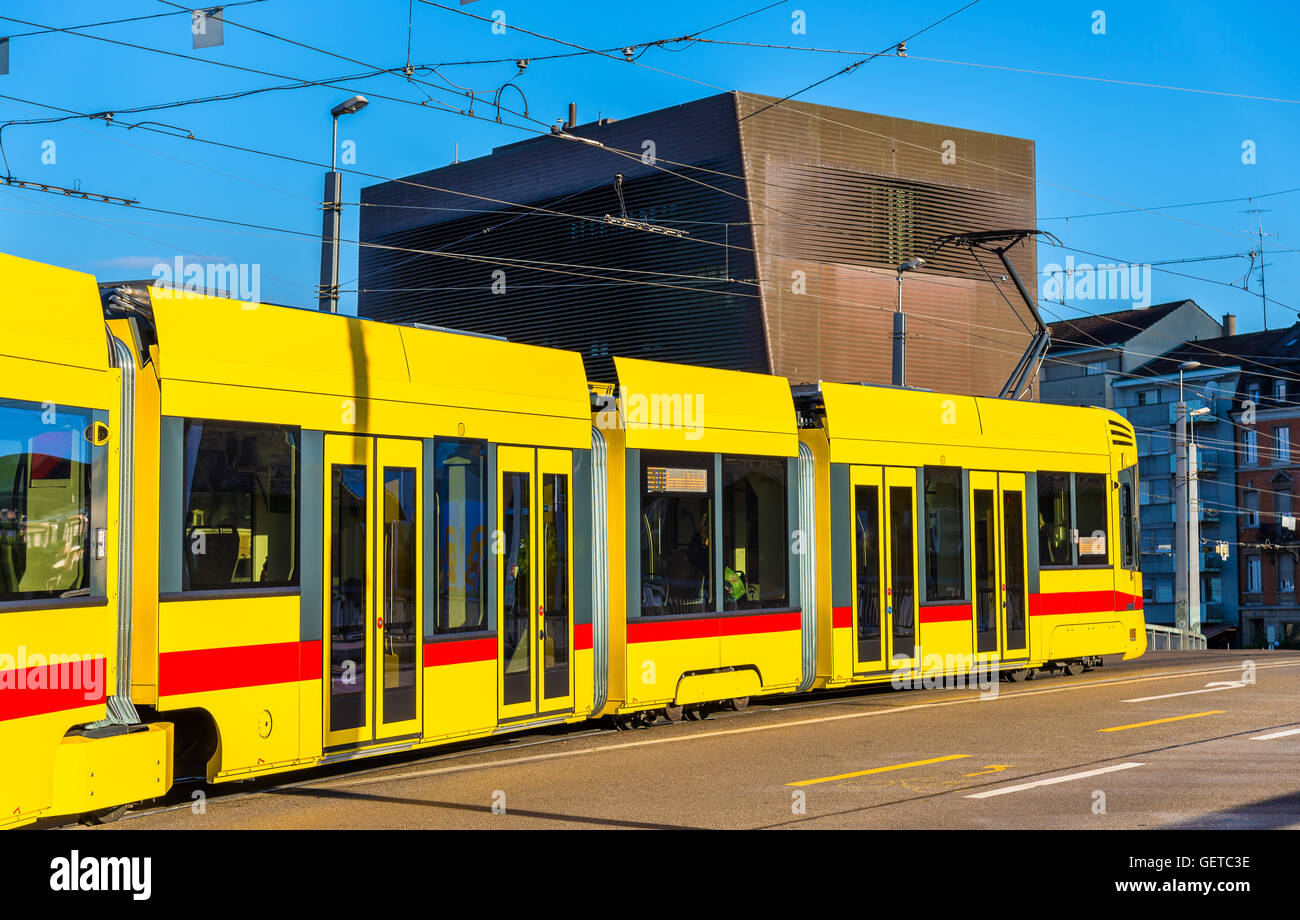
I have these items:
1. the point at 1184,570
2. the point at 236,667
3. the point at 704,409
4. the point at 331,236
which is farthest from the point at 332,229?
the point at 1184,570

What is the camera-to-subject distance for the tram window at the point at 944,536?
17.3m

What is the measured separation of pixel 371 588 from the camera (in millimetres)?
10891

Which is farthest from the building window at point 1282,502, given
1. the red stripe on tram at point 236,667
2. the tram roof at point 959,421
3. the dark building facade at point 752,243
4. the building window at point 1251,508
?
the red stripe on tram at point 236,667

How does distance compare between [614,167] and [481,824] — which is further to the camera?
[614,167]

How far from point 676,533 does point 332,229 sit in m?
8.55

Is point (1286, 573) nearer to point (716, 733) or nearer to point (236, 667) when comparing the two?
point (716, 733)

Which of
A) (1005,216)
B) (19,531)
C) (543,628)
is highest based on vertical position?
(1005,216)

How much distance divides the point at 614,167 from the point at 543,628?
3451cm

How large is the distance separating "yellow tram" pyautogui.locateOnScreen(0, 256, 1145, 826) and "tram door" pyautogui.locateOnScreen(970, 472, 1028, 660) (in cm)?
4

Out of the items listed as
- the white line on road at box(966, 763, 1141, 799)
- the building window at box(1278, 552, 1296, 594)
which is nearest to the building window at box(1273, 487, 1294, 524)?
the building window at box(1278, 552, 1296, 594)

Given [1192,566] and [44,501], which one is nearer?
[44,501]

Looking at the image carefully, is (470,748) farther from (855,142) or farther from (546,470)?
(855,142)

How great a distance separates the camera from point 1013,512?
1872 centimetres
